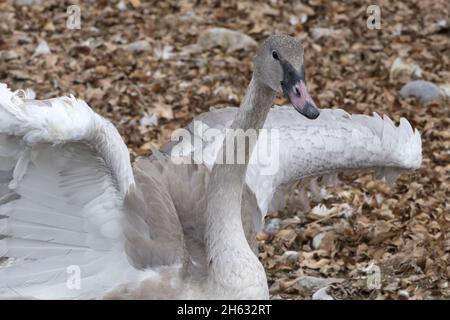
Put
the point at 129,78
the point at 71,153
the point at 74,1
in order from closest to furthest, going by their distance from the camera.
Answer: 1. the point at 71,153
2. the point at 129,78
3. the point at 74,1

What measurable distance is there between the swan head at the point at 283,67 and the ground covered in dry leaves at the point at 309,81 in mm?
1951

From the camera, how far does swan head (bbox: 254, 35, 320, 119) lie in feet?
14.3

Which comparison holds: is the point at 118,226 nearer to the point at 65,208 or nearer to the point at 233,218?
the point at 65,208

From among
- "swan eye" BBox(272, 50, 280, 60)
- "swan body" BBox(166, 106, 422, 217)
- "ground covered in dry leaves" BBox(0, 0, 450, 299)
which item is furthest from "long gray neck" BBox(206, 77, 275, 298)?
"ground covered in dry leaves" BBox(0, 0, 450, 299)

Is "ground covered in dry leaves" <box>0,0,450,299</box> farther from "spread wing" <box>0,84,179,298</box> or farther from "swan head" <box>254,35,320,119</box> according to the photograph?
"swan head" <box>254,35,320,119</box>

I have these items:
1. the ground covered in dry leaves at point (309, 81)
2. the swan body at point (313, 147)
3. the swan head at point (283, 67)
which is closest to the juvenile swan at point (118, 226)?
the swan head at point (283, 67)

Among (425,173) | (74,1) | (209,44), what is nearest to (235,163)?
(425,173)

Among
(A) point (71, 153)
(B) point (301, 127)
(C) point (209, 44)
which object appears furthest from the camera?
(C) point (209, 44)

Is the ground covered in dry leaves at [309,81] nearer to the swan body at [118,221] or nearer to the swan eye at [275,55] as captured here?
the swan body at [118,221]

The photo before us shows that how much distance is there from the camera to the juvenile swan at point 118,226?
14.5ft

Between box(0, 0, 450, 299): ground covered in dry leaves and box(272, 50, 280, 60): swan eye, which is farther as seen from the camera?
box(0, 0, 450, 299): ground covered in dry leaves

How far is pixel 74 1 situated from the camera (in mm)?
10828
